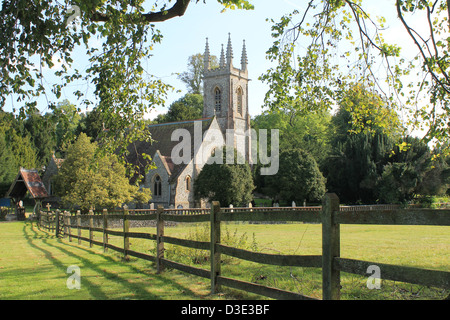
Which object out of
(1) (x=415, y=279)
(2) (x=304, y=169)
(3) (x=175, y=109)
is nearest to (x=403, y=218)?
(1) (x=415, y=279)

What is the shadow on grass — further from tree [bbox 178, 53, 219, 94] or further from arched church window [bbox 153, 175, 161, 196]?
tree [bbox 178, 53, 219, 94]

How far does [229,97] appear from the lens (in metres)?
62.4

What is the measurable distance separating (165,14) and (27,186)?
126 ft

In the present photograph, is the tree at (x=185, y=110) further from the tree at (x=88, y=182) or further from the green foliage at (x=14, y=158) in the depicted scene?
the tree at (x=88, y=182)

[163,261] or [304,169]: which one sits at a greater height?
[304,169]

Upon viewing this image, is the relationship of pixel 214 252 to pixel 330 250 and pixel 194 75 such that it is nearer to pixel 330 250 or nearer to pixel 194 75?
pixel 330 250

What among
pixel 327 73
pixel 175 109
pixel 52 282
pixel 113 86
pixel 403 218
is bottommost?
pixel 52 282

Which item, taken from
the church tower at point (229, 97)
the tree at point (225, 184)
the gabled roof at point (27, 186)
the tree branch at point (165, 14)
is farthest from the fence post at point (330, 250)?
the church tower at point (229, 97)

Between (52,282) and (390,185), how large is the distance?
42.2 m

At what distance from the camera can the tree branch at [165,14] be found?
25.6 ft

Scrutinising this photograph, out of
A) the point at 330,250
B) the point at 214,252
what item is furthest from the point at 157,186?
the point at 330,250

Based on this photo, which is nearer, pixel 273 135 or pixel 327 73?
pixel 327 73

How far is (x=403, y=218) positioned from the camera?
4004 mm
